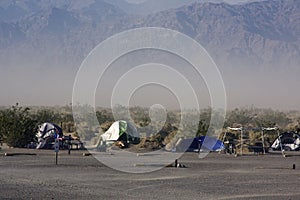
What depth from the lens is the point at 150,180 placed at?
22.7 m

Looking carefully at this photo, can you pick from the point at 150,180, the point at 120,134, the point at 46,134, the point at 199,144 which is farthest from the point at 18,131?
the point at 150,180

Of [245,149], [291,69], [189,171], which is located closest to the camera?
[189,171]

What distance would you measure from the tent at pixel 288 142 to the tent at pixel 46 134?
501 inches

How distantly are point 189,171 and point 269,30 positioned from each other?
165930 millimetres

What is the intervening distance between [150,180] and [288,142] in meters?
21.3

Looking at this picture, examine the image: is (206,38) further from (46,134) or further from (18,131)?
(18,131)

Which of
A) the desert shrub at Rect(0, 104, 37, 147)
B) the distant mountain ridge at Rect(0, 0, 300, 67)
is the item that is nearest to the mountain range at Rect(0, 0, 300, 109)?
the distant mountain ridge at Rect(0, 0, 300, 67)

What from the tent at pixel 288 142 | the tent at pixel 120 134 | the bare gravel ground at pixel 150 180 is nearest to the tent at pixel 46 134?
the tent at pixel 120 134

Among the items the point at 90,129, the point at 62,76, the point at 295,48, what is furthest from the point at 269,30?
the point at 90,129

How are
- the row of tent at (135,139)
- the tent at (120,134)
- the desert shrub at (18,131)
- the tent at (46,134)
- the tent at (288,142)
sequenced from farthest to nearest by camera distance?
the tent at (120,134) → the tent at (288,142) → the desert shrub at (18,131) → the tent at (46,134) → the row of tent at (135,139)

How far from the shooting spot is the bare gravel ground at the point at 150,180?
62.1ft

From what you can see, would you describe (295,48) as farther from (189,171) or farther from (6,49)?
(189,171)

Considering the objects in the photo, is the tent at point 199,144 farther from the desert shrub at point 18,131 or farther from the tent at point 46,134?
the desert shrub at point 18,131

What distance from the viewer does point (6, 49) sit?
595 feet
